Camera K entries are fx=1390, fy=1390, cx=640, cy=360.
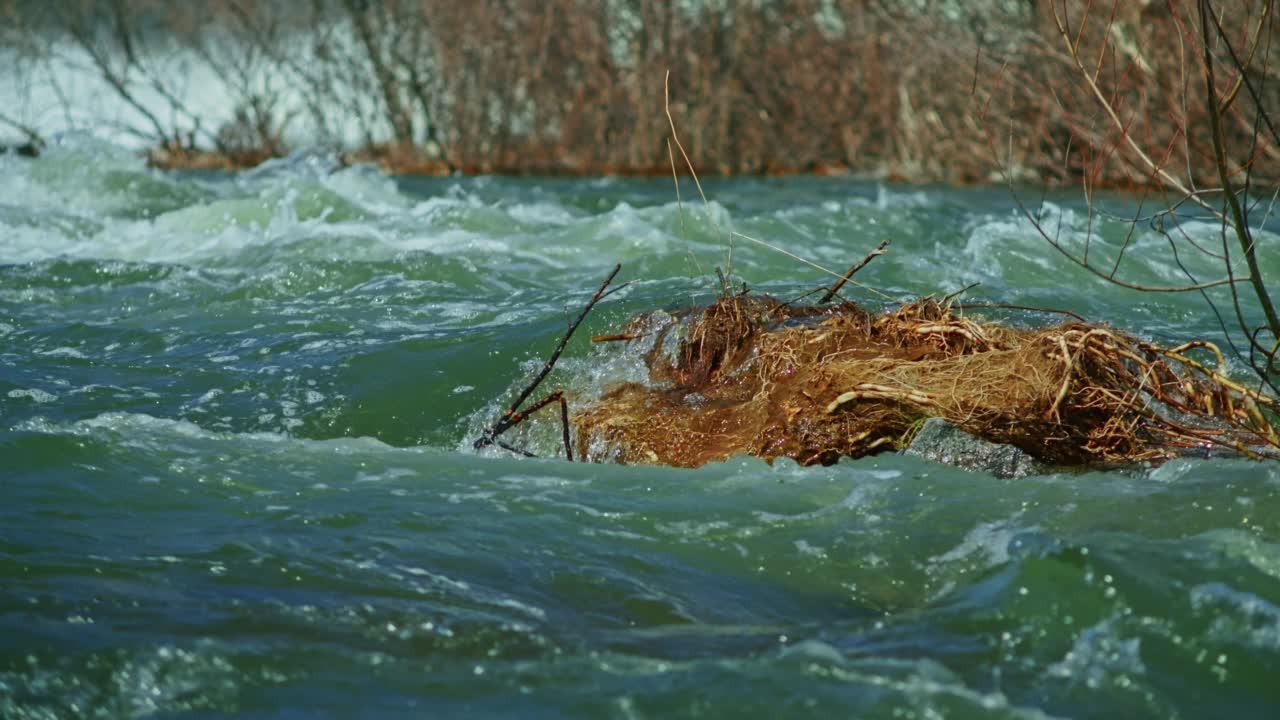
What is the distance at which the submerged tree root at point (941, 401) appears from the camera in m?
5.11

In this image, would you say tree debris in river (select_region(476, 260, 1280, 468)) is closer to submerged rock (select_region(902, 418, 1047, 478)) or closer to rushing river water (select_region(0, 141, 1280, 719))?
submerged rock (select_region(902, 418, 1047, 478))

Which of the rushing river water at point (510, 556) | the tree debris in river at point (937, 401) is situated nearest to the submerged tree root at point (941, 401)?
the tree debris in river at point (937, 401)

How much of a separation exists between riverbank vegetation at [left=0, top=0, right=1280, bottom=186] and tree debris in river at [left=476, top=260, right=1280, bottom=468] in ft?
45.3

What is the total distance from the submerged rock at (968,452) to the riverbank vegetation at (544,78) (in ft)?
47.1

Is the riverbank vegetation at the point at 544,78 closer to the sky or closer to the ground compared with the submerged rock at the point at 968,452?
closer to the sky

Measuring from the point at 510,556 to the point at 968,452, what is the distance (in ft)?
6.11

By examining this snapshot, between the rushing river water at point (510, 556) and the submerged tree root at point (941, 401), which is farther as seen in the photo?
the submerged tree root at point (941, 401)

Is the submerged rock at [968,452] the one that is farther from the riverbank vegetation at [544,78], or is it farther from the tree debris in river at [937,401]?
the riverbank vegetation at [544,78]

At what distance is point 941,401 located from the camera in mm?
5156

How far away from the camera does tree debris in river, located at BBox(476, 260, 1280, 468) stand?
5113 millimetres

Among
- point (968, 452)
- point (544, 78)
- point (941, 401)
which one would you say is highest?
point (544, 78)

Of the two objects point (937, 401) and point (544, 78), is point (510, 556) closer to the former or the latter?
point (937, 401)

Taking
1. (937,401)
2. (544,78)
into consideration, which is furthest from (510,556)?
(544,78)

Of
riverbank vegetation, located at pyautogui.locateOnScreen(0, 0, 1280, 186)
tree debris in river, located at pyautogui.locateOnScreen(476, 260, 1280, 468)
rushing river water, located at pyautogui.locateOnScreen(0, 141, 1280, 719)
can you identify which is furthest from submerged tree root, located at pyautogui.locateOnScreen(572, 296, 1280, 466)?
riverbank vegetation, located at pyautogui.locateOnScreen(0, 0, 1280, 186)
